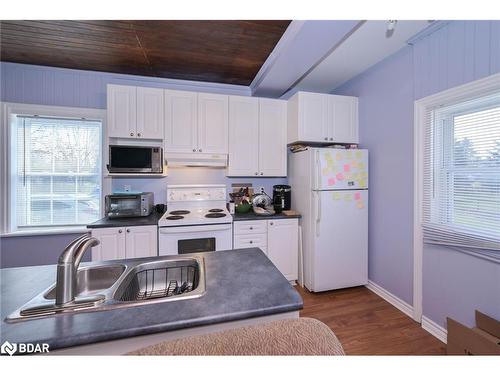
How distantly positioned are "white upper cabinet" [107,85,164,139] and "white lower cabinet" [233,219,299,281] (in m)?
1.50

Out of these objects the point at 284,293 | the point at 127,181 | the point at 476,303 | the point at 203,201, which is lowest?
the point at 476,303

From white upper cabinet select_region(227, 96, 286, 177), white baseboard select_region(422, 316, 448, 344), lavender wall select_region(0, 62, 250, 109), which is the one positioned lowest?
white baseboard select_region(422, 316, 448, 344)

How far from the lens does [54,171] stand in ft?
8.62

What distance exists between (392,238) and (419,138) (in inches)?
Answer: 40.9

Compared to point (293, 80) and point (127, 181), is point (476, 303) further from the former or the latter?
point (127, 181)

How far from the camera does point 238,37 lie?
2010 mm

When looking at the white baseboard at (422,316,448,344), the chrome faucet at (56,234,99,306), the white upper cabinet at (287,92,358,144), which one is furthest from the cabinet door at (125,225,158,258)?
the white baseboard at (422,316,448,344)

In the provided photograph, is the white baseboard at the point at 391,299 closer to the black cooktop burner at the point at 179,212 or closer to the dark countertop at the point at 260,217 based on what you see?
the dark countertop at the point at 260,217

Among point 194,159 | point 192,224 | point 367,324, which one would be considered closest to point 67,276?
point 192,224

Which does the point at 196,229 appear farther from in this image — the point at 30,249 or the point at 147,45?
the point at 30,249

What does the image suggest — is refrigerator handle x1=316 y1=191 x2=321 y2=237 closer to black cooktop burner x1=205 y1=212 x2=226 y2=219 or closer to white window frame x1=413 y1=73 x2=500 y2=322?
white window frame x1=413 y1=73 x2=500 y2=322

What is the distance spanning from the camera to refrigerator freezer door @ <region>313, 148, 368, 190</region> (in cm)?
239
